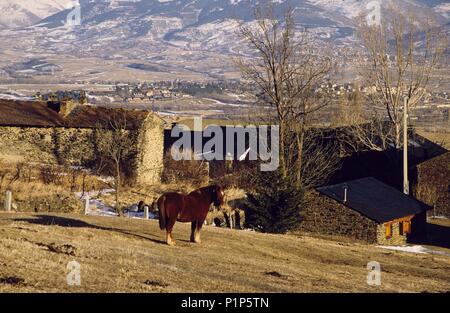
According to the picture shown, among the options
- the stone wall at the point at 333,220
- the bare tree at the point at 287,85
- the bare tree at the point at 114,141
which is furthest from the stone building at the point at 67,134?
the stone wall at the point at 333,220

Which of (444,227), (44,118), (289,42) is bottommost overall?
(444,227)

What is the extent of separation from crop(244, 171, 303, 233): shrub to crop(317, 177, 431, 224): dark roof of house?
536 centimetres

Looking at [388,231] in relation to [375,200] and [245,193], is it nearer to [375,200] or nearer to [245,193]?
[375,200]

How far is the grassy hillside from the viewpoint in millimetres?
16359

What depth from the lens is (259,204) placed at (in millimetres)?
42531

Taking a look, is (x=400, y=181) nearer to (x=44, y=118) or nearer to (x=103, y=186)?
(x=103, y=186)

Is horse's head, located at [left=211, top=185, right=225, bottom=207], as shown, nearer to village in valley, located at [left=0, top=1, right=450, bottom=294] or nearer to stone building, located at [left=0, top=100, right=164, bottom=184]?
village in valley, located at [left=0, top=1, right=450, bottom=294]

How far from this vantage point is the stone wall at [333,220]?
45562mm

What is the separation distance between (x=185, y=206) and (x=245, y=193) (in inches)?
1284

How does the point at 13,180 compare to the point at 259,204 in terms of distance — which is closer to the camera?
the point at 259,204

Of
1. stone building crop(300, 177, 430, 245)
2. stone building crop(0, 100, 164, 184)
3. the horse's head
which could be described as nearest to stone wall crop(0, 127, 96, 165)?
stone building crop(0, 100, 164, 184)
